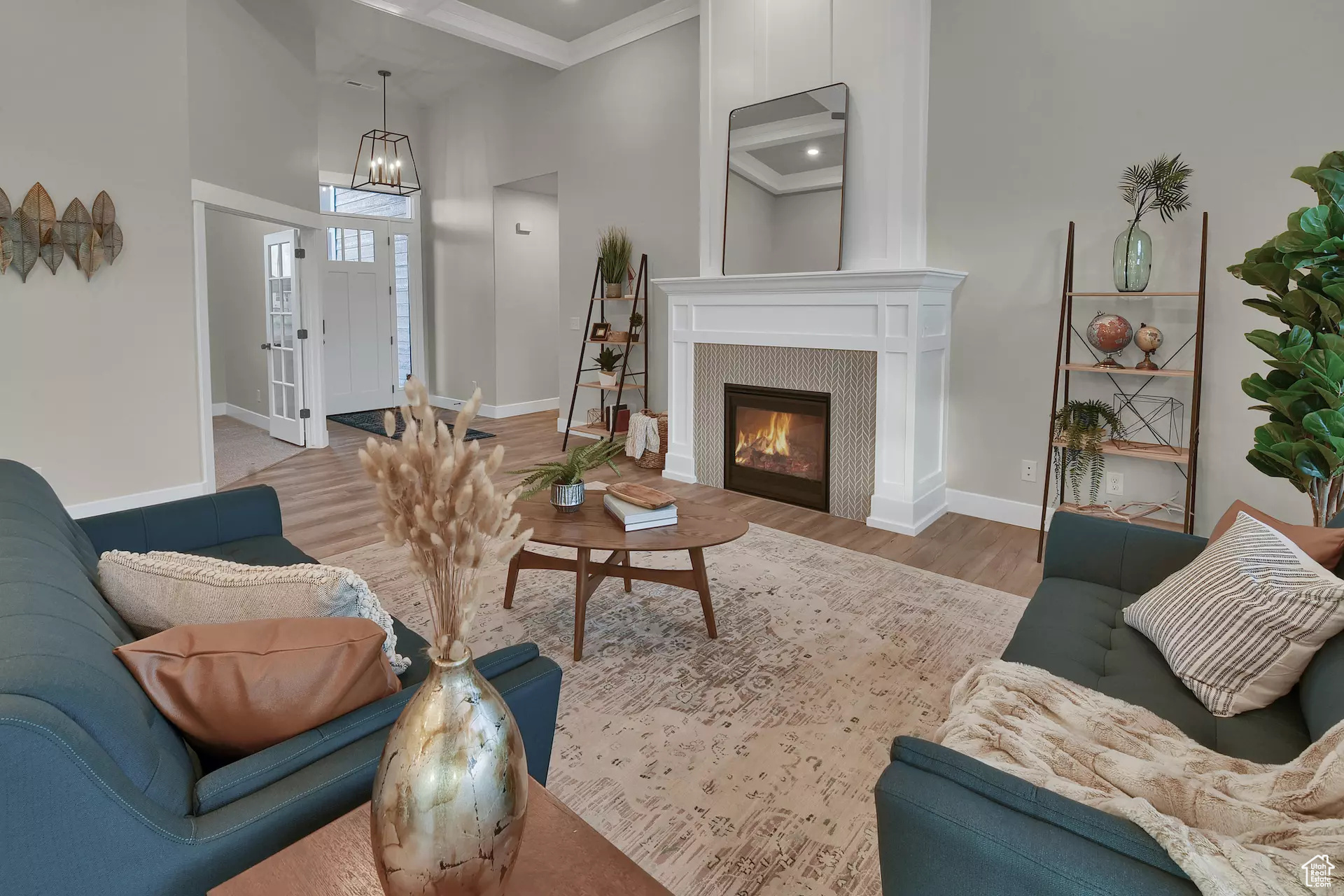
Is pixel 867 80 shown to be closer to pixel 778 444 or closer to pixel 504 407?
pixel 778 444

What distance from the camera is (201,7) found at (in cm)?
472

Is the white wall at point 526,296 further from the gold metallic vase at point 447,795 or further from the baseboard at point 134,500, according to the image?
the gold metallic vase at point 447,795

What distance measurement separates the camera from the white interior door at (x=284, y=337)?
6.51 meters

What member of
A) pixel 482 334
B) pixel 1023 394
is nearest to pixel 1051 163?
pixel 1023 394

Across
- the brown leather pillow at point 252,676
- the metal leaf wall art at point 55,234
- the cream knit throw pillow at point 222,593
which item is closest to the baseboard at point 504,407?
the metal leaf wall art at point 55,234

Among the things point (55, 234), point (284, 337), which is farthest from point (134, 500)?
point (284, 337)

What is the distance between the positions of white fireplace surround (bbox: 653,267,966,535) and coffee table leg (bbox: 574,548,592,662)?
2.17 metres

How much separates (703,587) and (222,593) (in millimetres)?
1743

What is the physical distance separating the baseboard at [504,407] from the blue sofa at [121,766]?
6800mm

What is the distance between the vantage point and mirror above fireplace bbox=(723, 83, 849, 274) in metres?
4.43

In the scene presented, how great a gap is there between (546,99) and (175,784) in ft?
23.0

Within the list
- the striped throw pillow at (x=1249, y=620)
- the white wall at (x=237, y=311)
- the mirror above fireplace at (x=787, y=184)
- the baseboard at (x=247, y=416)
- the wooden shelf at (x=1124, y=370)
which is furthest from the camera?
the baseboard at (x=247, y=416)

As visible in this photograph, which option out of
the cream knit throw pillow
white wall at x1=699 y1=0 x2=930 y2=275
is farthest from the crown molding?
the cream knit throw pillow

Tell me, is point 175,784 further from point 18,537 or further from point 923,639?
point 923,639
